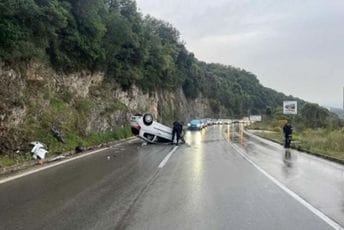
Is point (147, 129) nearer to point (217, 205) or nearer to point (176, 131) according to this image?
point (176, 131)

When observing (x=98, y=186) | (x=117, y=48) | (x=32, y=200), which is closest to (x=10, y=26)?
(x=98, y=186)

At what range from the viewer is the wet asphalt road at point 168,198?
28.0ft

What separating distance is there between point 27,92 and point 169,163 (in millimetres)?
10120

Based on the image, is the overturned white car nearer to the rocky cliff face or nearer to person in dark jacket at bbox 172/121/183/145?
person in dark jacket at bbox 172/121/183/145

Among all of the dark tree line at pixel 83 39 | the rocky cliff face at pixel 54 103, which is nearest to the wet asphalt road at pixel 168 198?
the rocky cliff face at pixel 54 103

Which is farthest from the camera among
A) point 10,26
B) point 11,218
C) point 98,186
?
point 10,26

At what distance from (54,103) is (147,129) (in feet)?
24.1

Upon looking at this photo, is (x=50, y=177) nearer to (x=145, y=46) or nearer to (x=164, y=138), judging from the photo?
(x=164, y=138)

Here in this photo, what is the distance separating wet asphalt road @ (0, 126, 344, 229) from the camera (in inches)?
336

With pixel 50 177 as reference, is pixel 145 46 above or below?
above

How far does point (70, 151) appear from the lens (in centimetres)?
2497

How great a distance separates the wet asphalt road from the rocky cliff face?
15.8 ft

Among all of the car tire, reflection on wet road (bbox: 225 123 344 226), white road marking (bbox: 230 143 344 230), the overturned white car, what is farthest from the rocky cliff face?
white road marking (bbox: 230 143 344 230)

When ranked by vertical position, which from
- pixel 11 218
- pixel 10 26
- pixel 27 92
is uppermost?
pixel 10 26
